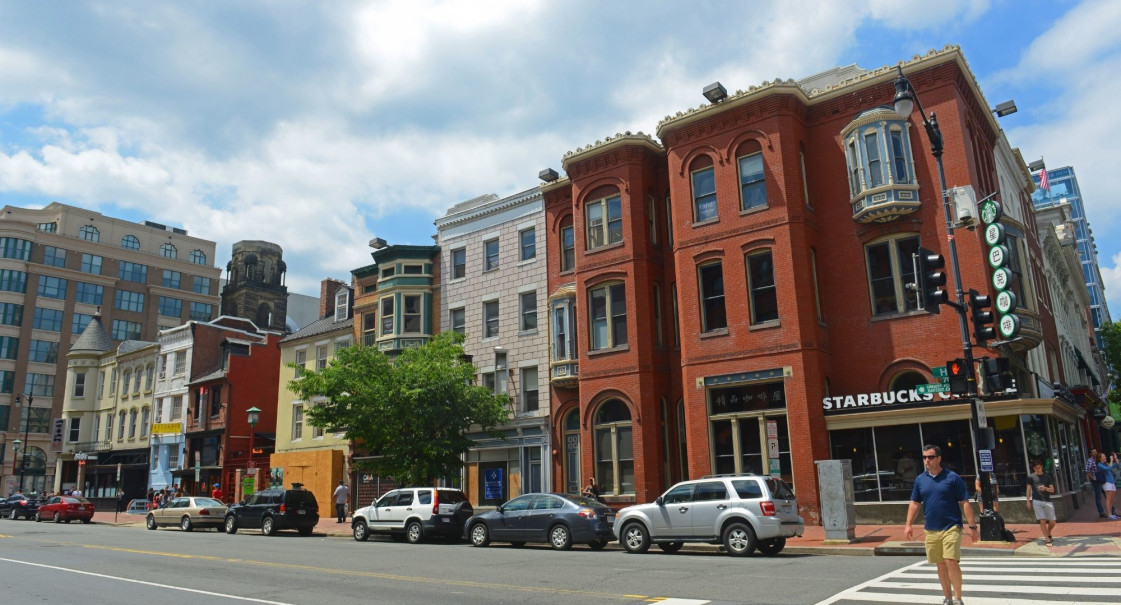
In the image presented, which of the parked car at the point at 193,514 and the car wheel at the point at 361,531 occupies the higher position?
the parked car at the point at 193,514

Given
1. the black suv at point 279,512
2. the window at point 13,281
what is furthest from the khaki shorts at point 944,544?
the window at point 13,281

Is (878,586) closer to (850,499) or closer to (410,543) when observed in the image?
(850,499)

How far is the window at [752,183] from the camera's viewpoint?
24625 millimetres

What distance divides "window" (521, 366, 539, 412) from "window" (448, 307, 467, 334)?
4212 millimetres

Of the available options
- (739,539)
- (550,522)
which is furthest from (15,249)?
(739,539)

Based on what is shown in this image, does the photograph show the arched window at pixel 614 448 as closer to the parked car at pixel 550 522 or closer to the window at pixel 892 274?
the parked car at pixel 550 522

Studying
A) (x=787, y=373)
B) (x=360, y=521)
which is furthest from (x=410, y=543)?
(x=787, y=373)

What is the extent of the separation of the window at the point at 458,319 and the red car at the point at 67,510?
68.5 ft

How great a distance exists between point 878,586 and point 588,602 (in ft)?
13.6

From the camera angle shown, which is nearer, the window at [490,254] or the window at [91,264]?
the window at [490,254]

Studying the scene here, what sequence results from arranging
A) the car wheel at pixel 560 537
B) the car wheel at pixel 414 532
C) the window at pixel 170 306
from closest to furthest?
the car wheel at pixel 560 537, the car wheel at pixel 414 532, the window at pixel 170 306

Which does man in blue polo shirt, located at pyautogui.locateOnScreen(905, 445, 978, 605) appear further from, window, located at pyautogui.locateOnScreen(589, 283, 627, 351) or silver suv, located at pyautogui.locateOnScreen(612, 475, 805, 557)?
window, located at pyautogui.locateOnScreen(589, 283, 627, 351)

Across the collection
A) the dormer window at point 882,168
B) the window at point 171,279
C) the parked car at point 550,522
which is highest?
the window at point 171,279

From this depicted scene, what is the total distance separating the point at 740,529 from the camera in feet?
53.5
